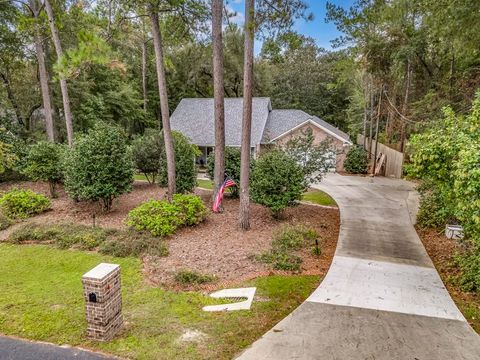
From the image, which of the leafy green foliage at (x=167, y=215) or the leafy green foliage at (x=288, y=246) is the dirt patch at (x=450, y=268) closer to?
the leafy green foliage at (x=288, y=246)

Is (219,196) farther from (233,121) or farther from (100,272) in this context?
(233,121)

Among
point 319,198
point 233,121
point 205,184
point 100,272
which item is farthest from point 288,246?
point 233,121

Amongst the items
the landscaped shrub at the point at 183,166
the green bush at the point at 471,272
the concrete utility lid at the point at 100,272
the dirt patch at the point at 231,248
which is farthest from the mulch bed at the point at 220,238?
the green bush at the point at 471,272

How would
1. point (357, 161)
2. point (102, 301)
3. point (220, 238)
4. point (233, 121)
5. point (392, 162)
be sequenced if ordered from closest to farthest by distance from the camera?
1. point (102, 301)
2. point (220, 238)
3. point (392, 162)
4. point (357, 161)
5. point (233, 121)

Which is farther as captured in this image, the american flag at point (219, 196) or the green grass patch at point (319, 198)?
the green grass patch at point (319, 198)

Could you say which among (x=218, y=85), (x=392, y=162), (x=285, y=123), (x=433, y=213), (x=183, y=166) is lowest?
(x=433, y=213)

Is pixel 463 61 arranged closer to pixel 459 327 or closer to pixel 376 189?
pixel 376 189
